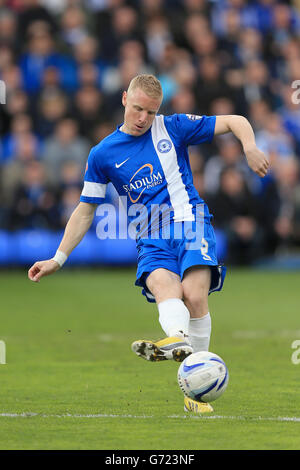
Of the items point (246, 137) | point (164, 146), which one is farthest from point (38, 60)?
point (246, 137)

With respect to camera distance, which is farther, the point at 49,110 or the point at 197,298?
the point at 49,110

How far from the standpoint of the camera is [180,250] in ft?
21.7

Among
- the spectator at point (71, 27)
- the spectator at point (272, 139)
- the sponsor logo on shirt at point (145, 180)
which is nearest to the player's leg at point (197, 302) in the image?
the sponsor logo on shirt at point (145, 180)

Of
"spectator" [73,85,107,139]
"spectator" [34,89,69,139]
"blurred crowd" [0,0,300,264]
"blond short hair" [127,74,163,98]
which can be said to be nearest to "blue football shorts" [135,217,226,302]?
"blond short hair" [127,74,163,98]

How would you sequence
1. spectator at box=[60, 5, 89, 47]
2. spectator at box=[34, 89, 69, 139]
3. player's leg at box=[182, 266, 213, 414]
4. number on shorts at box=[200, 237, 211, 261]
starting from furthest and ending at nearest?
spectator at box=[60, 5, 89, 47] < spectator at box=[34, 89, 69, 139] < number on shorts at box=[200, 237, 211, 261] < player's leg at box=[182, 266, 213, 414]

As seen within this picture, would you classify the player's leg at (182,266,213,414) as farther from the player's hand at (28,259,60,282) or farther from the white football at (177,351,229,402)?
the player's hand at (28,259,60,282)

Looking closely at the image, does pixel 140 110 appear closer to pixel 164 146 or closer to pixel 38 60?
pixel 164 146

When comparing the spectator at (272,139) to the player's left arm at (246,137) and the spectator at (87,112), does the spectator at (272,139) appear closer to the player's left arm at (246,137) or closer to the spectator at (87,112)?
the spectator at (87,112)

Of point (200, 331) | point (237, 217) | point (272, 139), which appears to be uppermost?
point (272, 139)

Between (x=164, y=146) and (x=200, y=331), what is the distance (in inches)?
49.7

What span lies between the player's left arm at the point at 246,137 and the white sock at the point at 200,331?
3.57ft

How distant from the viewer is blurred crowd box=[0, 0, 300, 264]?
701 inches
